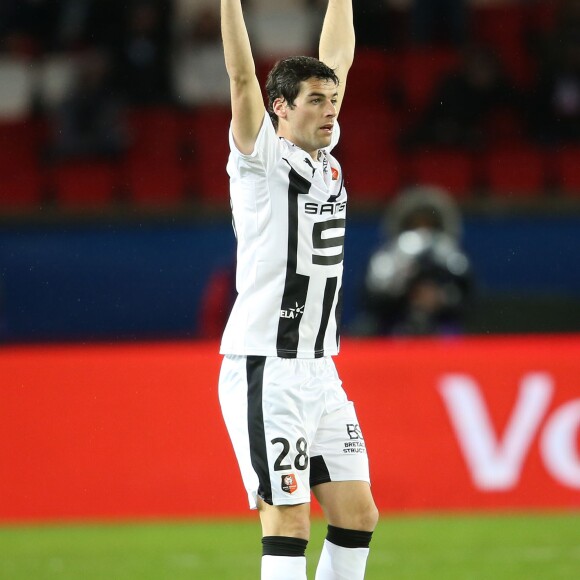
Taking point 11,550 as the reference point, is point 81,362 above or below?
above

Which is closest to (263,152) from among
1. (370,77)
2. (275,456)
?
(275,456)

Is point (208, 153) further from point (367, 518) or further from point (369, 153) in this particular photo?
point (367, 518)

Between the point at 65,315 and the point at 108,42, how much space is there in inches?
104

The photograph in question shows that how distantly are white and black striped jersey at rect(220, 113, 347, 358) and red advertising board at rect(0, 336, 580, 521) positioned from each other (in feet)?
12.7

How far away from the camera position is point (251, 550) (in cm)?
779

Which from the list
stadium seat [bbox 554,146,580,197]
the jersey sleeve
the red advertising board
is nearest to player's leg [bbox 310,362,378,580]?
the jersey sleeve

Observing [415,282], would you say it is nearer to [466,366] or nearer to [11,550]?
[466,366]

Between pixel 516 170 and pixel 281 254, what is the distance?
798cm

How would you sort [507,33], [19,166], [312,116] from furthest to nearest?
[507,33], [19,166], [312,116]

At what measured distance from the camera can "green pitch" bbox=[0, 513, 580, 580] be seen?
7.12m

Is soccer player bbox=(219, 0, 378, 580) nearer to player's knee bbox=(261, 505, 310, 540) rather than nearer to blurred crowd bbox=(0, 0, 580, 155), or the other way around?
player's knee bbox=(261, 505, 310, 540)

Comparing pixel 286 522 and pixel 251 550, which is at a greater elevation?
pixel 286 522

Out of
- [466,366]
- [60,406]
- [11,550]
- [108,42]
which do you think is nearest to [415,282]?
[466,366]

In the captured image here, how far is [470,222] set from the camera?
39.6 ft
